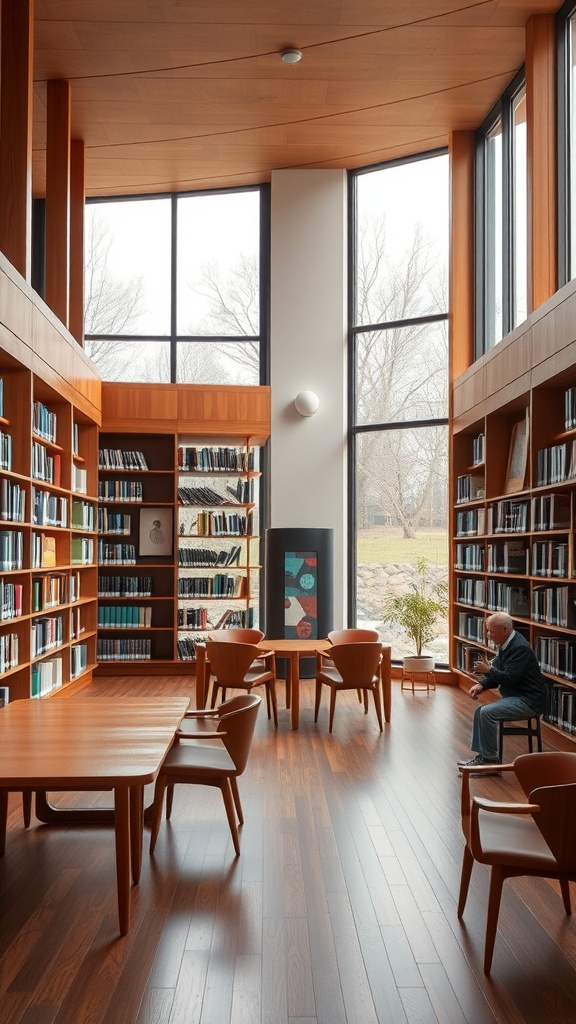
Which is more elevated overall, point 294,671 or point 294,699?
point 294,671

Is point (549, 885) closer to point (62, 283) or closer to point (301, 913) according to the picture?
point (301, 913)

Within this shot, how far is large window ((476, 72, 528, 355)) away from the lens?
8359mm

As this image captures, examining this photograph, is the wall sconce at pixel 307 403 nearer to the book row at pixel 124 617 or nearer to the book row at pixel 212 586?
the book row at pixel 212 586

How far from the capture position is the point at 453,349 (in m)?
9.68

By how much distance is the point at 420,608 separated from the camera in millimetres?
9312

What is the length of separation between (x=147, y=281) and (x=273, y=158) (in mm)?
2109

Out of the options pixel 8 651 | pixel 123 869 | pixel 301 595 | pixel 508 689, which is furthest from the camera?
pixel 301 595

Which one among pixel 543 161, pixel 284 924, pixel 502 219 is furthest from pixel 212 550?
pixel 284 924

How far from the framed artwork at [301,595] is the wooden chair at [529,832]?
19.2 feet

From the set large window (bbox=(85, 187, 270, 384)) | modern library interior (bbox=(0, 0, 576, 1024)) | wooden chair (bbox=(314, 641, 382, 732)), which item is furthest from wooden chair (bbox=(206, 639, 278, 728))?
large window (bbox=(85, 187, 270, 384))

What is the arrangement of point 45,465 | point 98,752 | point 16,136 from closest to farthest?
point 98,752
point 16,136
point 45,465

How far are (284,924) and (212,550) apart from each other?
7.03 metres

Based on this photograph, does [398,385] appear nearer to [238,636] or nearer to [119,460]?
[119,460]

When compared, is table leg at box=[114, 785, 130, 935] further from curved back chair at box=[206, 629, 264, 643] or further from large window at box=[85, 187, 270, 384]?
large window at box=[85, 187, 270, 384]
